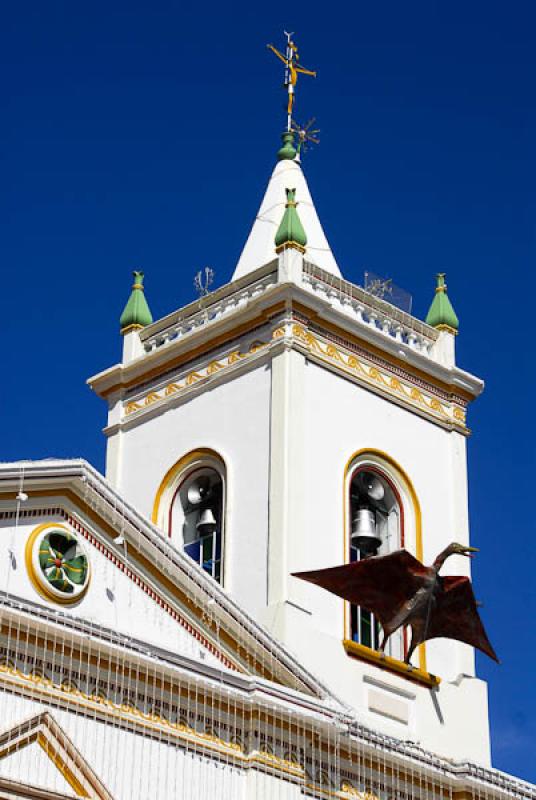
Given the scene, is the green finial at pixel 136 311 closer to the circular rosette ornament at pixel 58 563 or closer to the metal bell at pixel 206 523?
the metal bell at pixel 206 523

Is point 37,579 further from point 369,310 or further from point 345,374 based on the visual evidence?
point 369,310

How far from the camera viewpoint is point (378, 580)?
21.3 m

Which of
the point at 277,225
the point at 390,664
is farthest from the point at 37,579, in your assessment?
Result: the point at 277,225

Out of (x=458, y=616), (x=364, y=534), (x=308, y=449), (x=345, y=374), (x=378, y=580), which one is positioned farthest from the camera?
(x=345, y=374)

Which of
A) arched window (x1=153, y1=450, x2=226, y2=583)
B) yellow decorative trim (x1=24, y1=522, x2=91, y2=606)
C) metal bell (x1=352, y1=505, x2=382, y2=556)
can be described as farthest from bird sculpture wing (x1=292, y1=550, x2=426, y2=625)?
yellow decorative trim (x1=24, y1=522, x2=91, y2=606)

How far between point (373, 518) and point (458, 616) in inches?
69.5

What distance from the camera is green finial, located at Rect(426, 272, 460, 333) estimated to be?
2481cm

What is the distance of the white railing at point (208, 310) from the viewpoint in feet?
76.6

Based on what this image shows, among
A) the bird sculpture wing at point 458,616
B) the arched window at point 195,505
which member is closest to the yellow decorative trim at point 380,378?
the arched window at point 195,505

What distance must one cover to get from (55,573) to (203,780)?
237cm

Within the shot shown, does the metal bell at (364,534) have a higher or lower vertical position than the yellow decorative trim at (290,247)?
lower

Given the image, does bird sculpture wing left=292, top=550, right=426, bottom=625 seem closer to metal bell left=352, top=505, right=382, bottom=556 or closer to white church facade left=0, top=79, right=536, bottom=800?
white church facade left=0, top=79, right=536, bottom=800

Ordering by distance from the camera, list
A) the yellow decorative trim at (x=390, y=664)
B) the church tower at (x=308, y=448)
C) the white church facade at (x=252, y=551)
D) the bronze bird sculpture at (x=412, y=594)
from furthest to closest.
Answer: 1. the church tower at (x=308, y=448)
2. the yellow decorative trim at (x=390, y=664)
3. the bronze bird sculpture at (x=412, y=594)
4. the white church facade at (x=252, y=551)

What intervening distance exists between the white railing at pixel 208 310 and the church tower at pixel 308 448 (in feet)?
0.08
